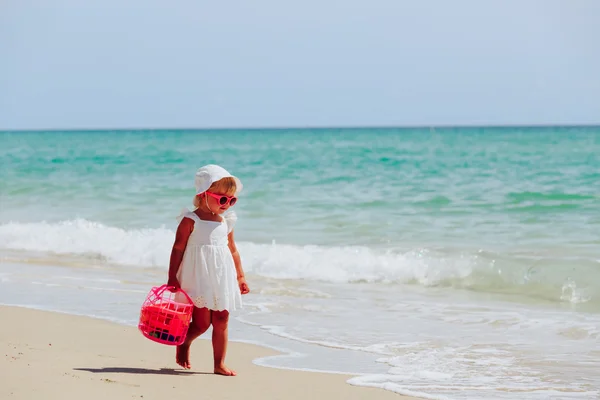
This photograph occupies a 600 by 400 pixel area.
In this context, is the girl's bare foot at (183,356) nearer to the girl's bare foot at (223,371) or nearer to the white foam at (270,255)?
the girl's bare foot at (223,371)

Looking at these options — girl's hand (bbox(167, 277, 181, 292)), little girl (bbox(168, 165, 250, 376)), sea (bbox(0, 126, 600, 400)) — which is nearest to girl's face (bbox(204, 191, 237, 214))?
little girl (bbox(168, 165, 250, 376))

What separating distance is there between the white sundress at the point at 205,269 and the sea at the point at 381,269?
2.65 feet

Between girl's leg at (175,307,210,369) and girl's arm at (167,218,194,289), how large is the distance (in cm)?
21

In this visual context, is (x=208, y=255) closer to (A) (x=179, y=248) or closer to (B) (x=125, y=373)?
(A) (x=179, y=248)

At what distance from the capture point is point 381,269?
9.95 m

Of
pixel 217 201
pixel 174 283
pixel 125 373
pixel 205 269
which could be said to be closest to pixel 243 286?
pixel 205 269

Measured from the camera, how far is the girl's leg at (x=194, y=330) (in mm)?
4820

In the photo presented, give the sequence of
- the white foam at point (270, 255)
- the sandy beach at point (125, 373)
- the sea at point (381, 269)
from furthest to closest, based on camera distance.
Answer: the white foam at point (270, 255) < the sea at point (381, 269) < the sandy beach at point (125, 373)

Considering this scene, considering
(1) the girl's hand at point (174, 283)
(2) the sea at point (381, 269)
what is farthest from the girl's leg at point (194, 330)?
(2) the sea at point (381, 269)

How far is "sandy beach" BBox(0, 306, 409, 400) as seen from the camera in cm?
410

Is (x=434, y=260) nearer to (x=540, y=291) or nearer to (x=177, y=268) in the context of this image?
(x=540, y=291)

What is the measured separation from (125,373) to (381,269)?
18.4ft

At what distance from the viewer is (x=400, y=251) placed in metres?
10.9

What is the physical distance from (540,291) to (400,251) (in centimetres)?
245
